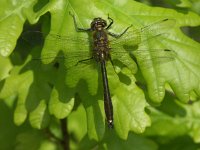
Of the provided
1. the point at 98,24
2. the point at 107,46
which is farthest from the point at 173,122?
the point at 98,24

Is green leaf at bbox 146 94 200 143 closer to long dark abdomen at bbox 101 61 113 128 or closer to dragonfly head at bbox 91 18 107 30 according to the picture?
long dark abdomen at bbox 101 61 113 128

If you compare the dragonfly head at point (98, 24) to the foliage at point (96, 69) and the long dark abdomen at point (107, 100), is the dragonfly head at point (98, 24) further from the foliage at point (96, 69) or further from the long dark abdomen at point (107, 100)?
the long dark abdomen at point (107, 100)

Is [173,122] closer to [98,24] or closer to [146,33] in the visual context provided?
[146,33]

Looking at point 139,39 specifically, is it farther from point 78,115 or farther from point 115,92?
point 78,115

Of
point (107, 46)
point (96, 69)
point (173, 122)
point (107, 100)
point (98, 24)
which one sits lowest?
point (173, 122)

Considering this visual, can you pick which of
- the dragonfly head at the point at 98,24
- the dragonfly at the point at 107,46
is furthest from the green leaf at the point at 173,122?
the dragonfly head at the point at 98,24

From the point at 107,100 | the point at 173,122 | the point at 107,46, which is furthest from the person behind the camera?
the point at 173,122

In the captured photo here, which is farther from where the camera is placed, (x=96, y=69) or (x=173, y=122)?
(x=173, y=122)

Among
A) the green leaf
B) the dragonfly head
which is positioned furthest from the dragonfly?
the green leaf
